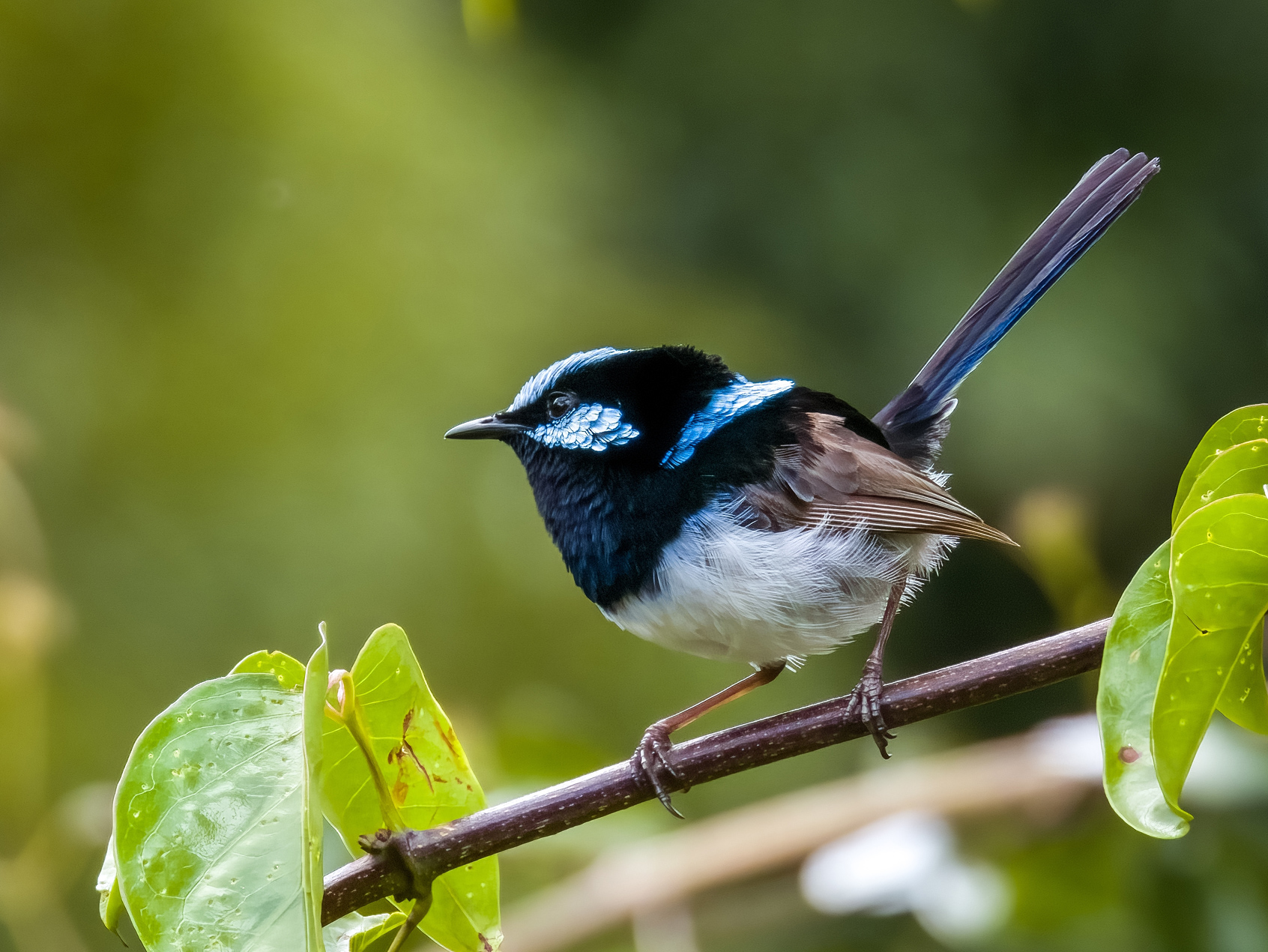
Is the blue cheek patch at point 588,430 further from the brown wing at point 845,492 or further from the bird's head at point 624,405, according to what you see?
the brown wing at point 845,492

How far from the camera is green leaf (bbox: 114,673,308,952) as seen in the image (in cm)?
125

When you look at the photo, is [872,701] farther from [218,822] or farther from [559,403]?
[559,403]

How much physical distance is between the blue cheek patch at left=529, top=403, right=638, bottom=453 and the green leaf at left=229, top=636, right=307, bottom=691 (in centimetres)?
118

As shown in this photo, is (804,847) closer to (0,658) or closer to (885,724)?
(885,724)

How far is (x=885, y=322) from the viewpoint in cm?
468

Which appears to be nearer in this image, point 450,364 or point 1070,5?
point 1070,5

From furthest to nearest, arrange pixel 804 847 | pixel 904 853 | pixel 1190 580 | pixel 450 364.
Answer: pixel 450 364 → pixel 804 847 → pixel 904 853 → pixel 1190 580

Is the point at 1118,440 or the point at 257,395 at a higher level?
the point at 257,395

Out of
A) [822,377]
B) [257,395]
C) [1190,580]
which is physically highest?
[257,395]

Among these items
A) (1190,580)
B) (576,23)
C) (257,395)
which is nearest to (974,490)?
(576,23)

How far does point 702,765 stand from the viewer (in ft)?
5.85

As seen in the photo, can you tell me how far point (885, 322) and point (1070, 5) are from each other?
1461mm

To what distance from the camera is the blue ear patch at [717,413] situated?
8.50 ft

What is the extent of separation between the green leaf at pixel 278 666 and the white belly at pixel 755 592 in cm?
97
